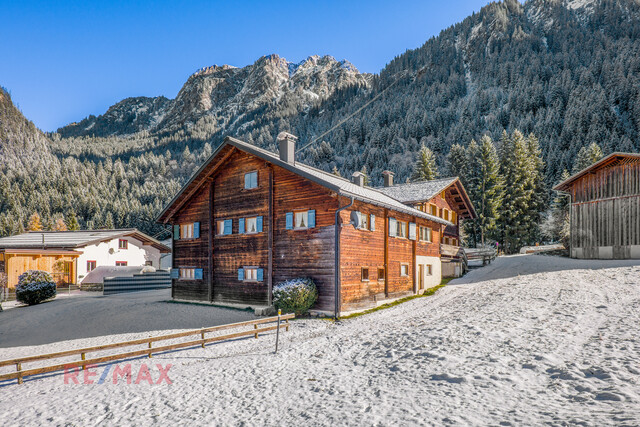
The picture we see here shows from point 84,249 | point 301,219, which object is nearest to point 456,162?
point 301,219

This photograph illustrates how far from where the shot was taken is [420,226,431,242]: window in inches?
1123

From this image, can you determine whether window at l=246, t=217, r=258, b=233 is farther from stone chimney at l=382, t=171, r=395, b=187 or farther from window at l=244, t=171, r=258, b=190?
stone chimney at l=382, t=171, r=395, b=187

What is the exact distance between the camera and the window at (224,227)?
80.5 ft

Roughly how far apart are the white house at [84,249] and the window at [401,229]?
3033cm

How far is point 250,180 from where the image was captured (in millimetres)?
23656

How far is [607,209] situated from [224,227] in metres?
28.6

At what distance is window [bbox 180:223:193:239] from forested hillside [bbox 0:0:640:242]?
219 feet

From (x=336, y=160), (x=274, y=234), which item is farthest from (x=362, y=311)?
(x=336, y=160)

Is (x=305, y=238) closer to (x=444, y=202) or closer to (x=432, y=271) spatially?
A: (x=432, y=271)

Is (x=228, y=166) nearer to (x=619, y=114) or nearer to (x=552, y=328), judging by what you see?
(x=552, y=328)

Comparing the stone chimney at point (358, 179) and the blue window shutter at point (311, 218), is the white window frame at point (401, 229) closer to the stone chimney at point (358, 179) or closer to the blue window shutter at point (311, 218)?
the stone chimney at point (358, 179)

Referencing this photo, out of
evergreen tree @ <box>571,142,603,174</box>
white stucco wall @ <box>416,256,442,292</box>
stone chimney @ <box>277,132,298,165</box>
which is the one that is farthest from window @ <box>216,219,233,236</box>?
evergreen tree @ <box>571,142,603,174</box>

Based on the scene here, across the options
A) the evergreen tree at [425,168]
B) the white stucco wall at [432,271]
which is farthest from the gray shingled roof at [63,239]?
the evergreen tree at [425,168]

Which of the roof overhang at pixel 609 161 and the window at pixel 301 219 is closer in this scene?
the window at pixel 301 219
